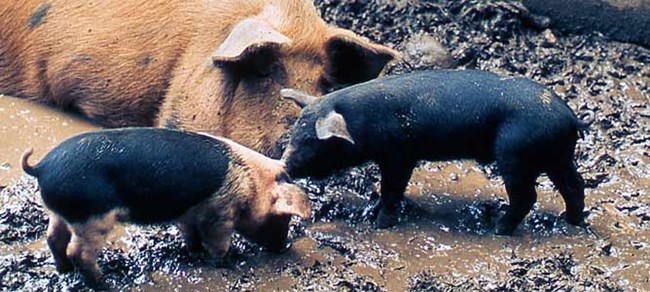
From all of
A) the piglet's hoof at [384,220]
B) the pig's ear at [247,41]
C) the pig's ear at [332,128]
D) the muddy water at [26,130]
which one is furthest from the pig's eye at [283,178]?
the muddy water at [26,130]

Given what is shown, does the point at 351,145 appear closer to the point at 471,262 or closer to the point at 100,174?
the point at 471,262

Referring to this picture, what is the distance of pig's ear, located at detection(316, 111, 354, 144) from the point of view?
4.17 m

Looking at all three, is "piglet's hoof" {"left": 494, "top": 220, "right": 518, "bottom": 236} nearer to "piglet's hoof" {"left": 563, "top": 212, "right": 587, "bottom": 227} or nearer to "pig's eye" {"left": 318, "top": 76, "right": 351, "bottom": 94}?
"piglet's hoof" {"left": 563, "top": 212, "right": 587, "bottom": 227}

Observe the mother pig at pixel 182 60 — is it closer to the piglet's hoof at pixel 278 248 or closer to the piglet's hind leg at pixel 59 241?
the piglet's hoof at pixel 278 248

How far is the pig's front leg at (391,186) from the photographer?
4449 mm

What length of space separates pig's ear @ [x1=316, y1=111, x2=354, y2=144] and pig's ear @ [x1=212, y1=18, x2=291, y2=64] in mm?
468

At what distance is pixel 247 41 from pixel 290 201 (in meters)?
0.82

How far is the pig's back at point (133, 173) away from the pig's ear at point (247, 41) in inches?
24.2

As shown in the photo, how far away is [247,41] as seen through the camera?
15.1 ft

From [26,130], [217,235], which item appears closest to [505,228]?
[217,235]

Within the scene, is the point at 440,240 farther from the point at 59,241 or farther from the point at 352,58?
the point at 59,241

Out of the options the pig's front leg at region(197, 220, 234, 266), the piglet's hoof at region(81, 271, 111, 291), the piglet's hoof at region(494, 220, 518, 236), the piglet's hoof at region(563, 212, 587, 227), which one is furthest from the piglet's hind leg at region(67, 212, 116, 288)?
the piglet's hoof at region(563, 212, 587, 227)

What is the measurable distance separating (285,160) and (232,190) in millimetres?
426

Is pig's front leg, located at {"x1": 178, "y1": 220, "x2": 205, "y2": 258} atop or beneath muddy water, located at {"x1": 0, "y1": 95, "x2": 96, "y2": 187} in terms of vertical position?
atop
